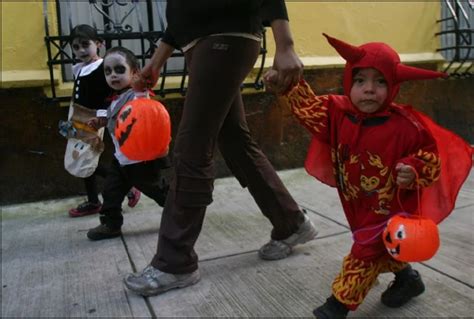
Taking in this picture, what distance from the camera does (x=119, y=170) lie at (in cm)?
331

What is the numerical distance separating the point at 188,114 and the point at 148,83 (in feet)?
1.69

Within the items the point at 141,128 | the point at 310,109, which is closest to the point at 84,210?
the point at 141,128

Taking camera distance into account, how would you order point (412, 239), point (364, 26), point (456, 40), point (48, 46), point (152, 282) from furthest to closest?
point (456, 40)
point (364, 26)
point (48, 46)
point (152, 282)
point (412, 239)

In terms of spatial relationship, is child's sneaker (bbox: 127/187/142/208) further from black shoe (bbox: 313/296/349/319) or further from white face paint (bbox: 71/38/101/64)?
black shoe (bbox: 313/296/349/319)

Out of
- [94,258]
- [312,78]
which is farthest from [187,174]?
[312,78]

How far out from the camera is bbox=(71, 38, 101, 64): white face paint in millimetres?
3629

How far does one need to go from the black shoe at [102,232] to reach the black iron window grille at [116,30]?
141 cm

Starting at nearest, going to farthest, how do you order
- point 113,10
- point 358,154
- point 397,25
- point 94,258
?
point 358,154, point 94,258, point 113,10, point 397,25

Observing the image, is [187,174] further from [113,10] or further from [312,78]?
[312,78]

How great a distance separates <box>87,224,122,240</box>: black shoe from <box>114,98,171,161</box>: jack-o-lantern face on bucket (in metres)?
0.87

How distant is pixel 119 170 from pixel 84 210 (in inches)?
31.1

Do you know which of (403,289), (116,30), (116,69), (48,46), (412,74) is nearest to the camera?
(412,74)

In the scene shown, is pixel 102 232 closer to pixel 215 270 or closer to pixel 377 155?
pixel 215 270

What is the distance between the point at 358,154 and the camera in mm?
1980
